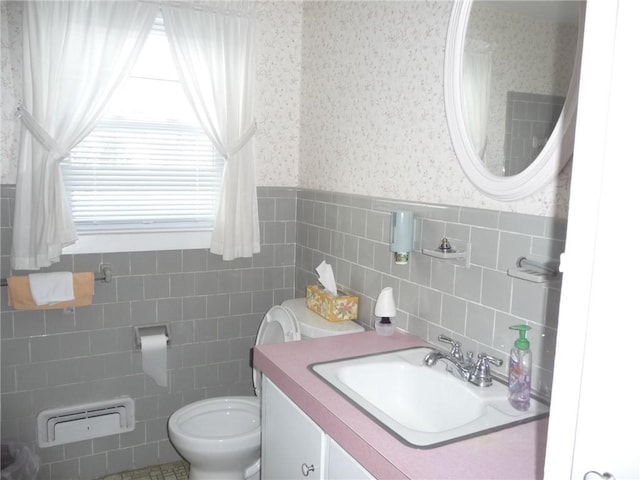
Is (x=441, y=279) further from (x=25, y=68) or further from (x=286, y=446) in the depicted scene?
(x=25, y=68)

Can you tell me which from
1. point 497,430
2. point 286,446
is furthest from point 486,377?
point 286,446

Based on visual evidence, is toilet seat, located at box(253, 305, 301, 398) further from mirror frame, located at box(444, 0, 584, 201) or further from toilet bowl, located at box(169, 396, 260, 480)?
mirror frame, located at box(444, 0, 584, 201)

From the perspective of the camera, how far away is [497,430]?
1.34 meters

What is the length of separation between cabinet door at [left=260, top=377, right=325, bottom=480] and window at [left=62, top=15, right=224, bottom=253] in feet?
4.11

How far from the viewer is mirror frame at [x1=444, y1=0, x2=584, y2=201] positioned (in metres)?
1.40

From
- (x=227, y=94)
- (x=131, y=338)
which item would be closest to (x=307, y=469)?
(x=131, y=338)

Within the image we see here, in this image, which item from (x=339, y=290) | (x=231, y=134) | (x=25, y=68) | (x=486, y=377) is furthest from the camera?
(x=231, y=134)

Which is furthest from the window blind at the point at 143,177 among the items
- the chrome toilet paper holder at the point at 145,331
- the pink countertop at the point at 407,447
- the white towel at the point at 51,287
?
the pink countertop at the point at 407,447

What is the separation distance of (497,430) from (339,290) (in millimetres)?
1303

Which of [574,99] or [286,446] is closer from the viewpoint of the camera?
[574,99]

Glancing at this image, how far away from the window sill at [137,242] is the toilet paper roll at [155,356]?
0.46 m

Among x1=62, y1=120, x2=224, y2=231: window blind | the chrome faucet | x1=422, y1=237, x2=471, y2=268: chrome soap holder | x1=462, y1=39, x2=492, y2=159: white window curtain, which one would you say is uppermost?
x1=462, y1=39, x2=492, y2=159: white window curtain

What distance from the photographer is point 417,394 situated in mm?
1751

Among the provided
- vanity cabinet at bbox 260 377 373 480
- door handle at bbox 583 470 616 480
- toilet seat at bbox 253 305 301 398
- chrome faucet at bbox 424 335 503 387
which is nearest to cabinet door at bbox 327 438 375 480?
vanity cabinet at bbox 260 377 373 480
